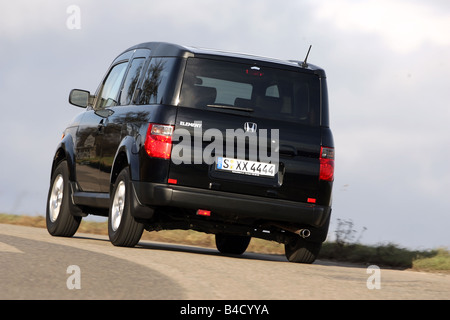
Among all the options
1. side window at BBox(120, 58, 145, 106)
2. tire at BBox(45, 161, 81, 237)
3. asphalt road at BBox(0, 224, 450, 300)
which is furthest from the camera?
tire at BBox(45, 161, 81, 237)

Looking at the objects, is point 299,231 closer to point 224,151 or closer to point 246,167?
point 246,167

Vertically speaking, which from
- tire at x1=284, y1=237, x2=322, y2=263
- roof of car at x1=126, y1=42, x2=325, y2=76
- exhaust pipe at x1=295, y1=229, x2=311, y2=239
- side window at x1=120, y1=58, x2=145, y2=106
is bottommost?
tire at x1=284, y1=237, x2=322, y2=263

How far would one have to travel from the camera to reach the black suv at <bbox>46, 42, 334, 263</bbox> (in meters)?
10.2

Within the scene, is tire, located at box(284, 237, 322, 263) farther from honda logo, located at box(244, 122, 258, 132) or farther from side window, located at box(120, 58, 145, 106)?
side window, located at box(120, 58, 145, 106)

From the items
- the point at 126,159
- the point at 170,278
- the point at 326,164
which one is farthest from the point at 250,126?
the point at 170,278

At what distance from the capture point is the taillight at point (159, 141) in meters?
10.2

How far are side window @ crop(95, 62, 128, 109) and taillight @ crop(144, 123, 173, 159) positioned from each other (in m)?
1.97

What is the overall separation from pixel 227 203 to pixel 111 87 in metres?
3.12

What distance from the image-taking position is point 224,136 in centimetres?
1023

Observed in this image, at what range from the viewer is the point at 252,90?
10.6 metres

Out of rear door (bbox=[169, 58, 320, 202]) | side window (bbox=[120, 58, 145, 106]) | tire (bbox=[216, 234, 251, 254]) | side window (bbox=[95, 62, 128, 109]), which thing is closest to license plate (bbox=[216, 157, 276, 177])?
rear door (bbox=[169, 58, 320, 202])

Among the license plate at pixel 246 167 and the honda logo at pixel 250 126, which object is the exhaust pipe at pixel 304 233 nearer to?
the license plate at pixel 246 167

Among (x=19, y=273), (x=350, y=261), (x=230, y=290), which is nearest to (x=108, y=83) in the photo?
(x=350, y=261)
